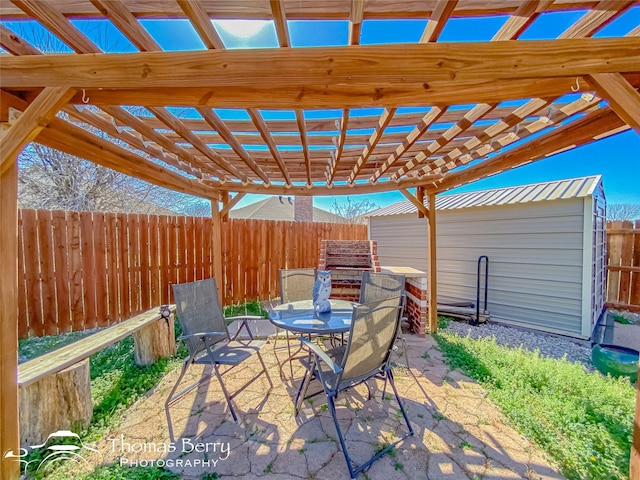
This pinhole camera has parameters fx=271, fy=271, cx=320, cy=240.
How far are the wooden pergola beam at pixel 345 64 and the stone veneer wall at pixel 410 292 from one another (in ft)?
11.7

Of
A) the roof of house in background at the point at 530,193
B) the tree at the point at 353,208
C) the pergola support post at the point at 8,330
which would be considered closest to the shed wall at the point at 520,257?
the roof of house in background at the point at 530,193

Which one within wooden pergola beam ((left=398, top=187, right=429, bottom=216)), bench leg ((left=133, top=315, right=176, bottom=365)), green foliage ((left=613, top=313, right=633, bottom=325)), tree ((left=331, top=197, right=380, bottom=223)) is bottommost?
green foliage ((left=613, top=313, right=633, bottom=325))

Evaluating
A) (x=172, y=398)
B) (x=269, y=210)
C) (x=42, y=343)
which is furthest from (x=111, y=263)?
(x=269, y=210)

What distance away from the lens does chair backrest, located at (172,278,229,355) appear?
278cm

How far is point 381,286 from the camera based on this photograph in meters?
3.47

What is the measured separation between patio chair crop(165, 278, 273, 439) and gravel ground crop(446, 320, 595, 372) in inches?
168

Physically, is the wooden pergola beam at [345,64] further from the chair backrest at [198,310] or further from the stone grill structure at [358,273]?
the stone grill structure at [358,273]

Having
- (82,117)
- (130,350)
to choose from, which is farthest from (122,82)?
(130,350)

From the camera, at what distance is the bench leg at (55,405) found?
2162mm

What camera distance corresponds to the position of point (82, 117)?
7.06 ft

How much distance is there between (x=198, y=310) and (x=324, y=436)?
1.84 m

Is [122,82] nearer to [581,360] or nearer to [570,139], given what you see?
[570,139]

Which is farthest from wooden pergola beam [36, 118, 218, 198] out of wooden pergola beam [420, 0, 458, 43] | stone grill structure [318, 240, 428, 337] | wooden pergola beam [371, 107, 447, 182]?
stone grill structure [318, 240, 428, 337]

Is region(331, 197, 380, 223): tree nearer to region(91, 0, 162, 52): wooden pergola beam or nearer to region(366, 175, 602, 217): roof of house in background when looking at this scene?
region(366, 175, 602, 217): roof of house in background
